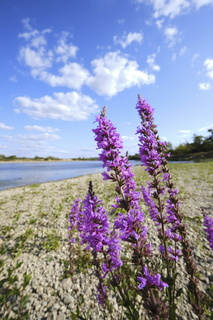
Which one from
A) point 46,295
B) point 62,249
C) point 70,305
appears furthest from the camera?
point 62,249

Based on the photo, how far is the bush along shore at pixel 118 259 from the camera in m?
2.45

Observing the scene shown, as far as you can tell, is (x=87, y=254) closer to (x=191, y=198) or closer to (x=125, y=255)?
(x=125, y=255)

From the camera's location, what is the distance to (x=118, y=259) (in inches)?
111

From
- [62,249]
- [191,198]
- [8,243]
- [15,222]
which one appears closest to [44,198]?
[15,222]

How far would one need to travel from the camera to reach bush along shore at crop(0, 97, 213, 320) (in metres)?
2.45

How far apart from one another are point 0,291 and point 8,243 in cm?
276

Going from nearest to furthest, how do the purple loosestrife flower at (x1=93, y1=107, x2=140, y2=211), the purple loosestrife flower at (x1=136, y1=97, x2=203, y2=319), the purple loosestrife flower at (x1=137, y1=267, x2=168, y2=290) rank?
1. the purple loosestrife flower at (x1=137, y1=267, x2=168, y2=290)
2. the purple loosestrife flower at (x1=93, y1=107, x2=140, y2=211)
3. the purple loosestrife flower at (x1=136, y1=97, x2=203, y2=319)

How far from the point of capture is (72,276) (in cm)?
481

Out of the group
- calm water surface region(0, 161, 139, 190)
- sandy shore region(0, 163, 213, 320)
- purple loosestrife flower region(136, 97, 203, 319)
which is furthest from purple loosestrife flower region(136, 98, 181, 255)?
calm water surface region(0, 161, 139, 190)

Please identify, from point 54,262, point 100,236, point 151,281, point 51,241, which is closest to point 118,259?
point 100,236

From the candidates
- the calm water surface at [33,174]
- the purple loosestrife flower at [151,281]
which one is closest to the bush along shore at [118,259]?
the purple loosestrife flower at [151,281]

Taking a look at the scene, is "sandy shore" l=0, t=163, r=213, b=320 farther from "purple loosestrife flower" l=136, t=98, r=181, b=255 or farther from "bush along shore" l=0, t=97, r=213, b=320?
"purple loosestrife flower" l=136, t=98, r=181, b=255

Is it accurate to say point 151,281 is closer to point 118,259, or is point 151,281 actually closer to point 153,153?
point 118,259

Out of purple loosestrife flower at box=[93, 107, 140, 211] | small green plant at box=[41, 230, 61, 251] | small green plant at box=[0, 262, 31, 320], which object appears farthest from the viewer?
small green plant at box=[41, 230, 61, 251]
